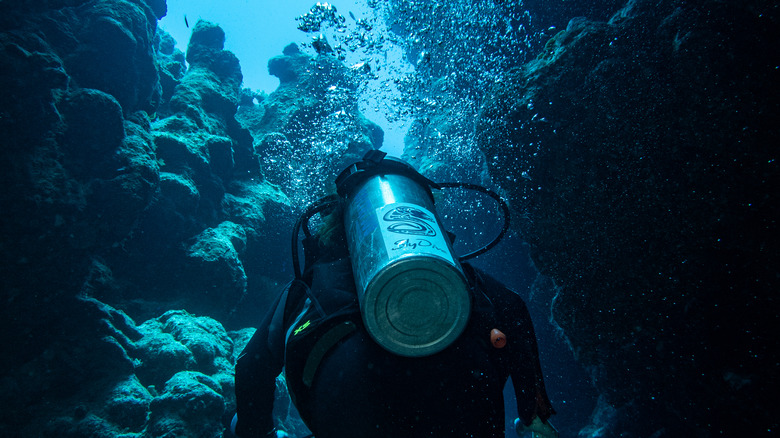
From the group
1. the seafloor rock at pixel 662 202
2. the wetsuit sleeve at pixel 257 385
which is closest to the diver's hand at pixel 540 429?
the wetsuit sleeve at pixel 257 385

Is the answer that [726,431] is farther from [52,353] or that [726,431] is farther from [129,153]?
[129,153]

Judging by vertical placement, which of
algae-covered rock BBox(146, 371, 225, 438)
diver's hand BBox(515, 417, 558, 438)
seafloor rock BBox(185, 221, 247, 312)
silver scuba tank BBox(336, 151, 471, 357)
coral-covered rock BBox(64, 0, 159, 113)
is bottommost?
diver's hand BBox(515, 417, 558, 438)

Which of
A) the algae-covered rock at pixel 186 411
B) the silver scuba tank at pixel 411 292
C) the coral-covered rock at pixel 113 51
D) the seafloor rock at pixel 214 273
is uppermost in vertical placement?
the coral-covered rock at pixel 113 51

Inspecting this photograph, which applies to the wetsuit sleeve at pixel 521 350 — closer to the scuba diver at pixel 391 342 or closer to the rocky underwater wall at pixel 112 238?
the scuba diver at pixel 391 342

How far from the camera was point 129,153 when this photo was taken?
690 centimetres

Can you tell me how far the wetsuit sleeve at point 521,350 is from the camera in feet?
5.11

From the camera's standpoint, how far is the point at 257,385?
5.01ft

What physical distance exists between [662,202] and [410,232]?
18.5 feet

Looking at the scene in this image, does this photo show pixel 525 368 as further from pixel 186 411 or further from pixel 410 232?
pixel 186 411

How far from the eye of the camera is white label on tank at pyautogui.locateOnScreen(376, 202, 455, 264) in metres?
1.17

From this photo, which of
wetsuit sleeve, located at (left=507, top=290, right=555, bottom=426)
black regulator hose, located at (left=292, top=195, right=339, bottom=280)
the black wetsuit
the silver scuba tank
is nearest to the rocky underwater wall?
black regulator hose, located at (left=292, top=195, right=339, bottom=280)

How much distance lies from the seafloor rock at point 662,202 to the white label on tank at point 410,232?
540 cm

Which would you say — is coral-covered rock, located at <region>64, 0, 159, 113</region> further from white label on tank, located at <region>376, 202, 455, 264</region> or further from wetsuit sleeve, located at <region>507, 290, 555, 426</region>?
wetsuit sleeve, located at <region>507, 290, 555, 426</region>

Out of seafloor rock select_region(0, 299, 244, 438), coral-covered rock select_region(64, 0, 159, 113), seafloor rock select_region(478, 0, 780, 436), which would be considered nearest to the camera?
seafloor rock select_region(478, 0, 780, 436)
